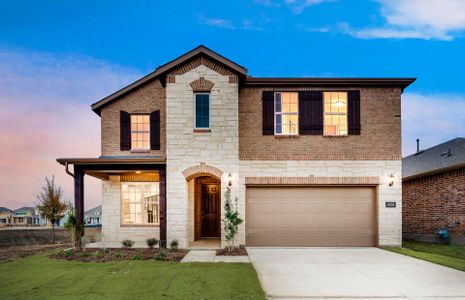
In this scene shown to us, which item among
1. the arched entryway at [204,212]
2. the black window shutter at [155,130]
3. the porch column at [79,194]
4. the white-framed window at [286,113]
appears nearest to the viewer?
the porch column at [79,194]

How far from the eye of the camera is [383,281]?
762 centimetres

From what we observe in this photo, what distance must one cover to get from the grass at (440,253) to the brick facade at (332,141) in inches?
139

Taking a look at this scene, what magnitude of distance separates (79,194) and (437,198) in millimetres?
14571

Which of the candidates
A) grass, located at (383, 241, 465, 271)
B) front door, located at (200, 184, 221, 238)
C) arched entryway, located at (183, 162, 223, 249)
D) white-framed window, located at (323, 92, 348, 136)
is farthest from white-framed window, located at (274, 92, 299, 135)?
grass, located at (383, 241, 465, 271)

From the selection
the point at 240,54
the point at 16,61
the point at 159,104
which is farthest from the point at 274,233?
the point at 240,54

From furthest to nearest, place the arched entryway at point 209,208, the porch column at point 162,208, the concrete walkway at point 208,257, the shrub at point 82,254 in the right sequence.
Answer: the arched entryway at point 209,208 < the porch column at point 162,208 < the shrub at point 82,254 < the concrete walkway at point 208,257

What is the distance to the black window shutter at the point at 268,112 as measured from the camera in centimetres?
1323

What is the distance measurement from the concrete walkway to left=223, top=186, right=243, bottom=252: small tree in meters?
0.76

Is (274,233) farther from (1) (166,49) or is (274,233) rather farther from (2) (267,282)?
(1) (166,49)

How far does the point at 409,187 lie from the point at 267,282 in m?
11.9

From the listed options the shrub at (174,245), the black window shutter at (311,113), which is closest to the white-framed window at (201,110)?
the black window shutter at (311,113)

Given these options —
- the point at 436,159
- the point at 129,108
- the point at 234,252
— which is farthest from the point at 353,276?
the point at 436,159

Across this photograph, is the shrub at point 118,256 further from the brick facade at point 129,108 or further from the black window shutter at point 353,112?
the black window shutter at point 353,112

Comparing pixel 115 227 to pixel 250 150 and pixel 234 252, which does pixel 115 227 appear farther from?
pixel 250 150
